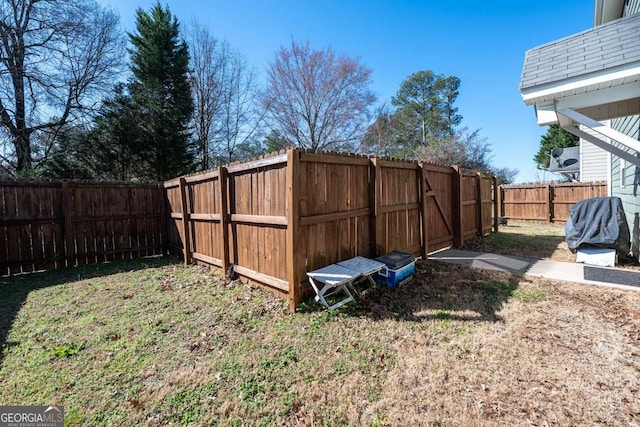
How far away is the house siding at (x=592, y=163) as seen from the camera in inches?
523

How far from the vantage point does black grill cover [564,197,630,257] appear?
512 cm

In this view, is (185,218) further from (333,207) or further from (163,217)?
(333,207)

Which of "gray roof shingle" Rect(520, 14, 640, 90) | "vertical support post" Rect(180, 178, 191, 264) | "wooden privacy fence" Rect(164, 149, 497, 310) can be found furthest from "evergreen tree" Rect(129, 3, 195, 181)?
Answer: "gray roof shingle" Rect(520, 14, 640, 90)

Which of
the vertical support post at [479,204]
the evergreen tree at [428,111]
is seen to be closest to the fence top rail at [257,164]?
the vertical support post at [479,204]

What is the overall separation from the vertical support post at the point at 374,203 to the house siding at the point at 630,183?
491 cm

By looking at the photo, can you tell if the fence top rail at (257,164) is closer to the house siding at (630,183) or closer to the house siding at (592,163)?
the house siding at (630,183)

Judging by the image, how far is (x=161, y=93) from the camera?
13.2m

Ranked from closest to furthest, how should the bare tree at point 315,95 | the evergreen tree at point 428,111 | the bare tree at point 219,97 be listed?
the bare tree at point 219,97 < the bare tree at point 315,95 < the evergreen tree at point 428,111

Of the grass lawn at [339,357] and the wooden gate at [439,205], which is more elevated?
the wooden gate at [439,205]

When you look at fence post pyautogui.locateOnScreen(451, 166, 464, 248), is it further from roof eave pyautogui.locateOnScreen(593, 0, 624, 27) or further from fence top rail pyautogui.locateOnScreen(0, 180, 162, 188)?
fence top rail pyautogui.locateOnScreen(0, 180, 162, 188)

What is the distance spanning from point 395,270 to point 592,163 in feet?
52.5

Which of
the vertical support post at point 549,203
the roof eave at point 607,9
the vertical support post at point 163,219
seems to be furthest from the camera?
the vertical support post at point 549,203

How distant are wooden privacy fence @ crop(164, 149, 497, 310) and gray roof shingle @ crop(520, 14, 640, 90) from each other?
7.66 ft

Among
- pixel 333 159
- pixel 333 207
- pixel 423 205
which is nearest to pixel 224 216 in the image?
pixel 333 207
